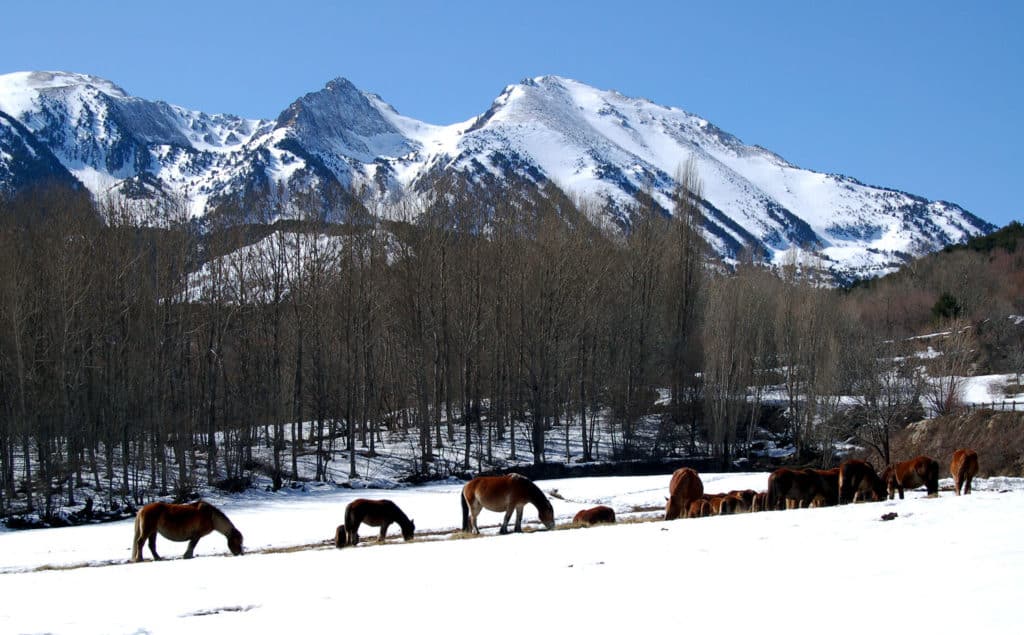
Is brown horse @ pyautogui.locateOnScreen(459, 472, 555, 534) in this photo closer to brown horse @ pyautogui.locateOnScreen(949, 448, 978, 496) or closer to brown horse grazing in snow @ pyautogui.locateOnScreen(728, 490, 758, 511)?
brown horse grazing in snow @ pyautogui.locateOnScreen(728, 490, 758, 511)

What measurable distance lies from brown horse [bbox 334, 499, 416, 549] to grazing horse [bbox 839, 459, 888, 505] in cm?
772

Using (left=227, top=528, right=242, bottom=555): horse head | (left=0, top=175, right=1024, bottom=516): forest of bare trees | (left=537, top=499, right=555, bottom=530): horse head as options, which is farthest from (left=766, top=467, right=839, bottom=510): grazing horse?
(left=0, top=175, right=1024, bottom=516): forest of bare trees

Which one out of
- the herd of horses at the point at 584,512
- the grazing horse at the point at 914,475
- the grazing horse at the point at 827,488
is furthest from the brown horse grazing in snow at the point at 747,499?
the grazing horse at the point at 914,475

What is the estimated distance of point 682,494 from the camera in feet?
50.5

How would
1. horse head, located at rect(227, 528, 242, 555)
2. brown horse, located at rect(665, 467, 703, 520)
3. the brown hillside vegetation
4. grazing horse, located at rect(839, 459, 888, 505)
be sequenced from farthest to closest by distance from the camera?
the brown hillside vegetation
brown horse, located at rect(665, 467, 703, 520)
grazing horse, located at rect(839, 459, 888, 505)
horse head, located at rect(227, 528, 242, 555)

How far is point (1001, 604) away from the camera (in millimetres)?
6035

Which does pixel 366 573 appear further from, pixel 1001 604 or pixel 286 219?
pixel 286 219

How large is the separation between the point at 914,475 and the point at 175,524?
12915 mm

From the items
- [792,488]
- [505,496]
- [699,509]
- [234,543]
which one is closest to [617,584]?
[505,496]

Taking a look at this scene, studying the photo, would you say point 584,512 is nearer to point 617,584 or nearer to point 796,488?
point 796,488

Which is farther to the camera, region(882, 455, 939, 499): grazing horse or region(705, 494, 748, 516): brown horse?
region(882, 455, 939, 499): grazing horse

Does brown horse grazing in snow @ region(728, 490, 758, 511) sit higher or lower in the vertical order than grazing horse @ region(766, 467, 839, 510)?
lower

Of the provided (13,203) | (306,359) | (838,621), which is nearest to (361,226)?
(306,359)

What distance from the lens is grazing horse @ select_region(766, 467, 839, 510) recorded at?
14.4 m
